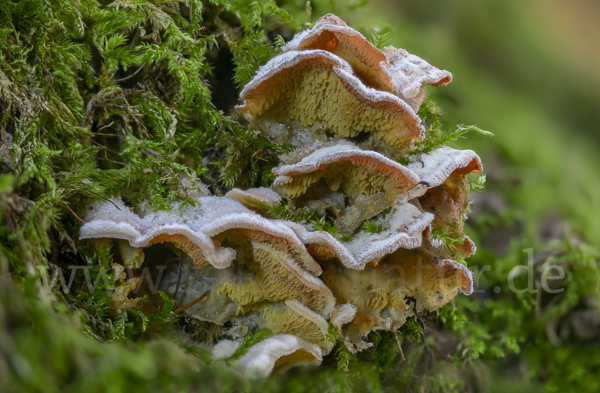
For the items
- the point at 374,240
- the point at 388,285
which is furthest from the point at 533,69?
the point at 388,285

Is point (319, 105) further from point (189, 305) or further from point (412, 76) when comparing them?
point (189, 305)

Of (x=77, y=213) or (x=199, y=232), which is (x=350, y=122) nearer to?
(x=199, y=232)

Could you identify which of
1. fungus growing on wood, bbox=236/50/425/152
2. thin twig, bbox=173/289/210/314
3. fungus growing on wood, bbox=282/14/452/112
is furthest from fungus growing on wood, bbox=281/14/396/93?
Result: thin twig, bbox=173/289/210/314

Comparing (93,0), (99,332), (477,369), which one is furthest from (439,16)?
(477,369)

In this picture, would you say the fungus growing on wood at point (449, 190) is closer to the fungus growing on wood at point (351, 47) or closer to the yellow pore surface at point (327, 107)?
the yellow pore surface at point (327, 107)

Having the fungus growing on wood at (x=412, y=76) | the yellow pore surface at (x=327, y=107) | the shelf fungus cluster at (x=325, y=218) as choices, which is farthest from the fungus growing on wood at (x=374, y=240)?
the fungus growing on wood at (x=412, y=76)

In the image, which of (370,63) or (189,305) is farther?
(189,305)

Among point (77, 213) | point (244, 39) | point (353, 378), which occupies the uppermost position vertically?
point (244, 39)
